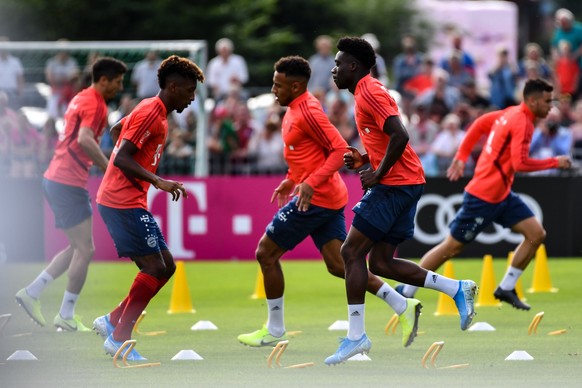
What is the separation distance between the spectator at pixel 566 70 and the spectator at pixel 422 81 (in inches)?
86.7

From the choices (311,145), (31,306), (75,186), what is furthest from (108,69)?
(31,306)

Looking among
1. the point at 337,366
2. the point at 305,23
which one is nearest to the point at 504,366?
the point at 337,366

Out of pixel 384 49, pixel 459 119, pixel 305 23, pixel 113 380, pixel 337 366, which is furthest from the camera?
pixel 384 49

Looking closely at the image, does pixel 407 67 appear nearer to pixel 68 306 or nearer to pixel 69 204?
pixel 69 204

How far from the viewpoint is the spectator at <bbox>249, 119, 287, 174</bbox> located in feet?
70.8

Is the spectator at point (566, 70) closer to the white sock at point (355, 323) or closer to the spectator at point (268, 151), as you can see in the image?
the spectator at point (268, 151)

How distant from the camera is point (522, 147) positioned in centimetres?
1318

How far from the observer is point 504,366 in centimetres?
965

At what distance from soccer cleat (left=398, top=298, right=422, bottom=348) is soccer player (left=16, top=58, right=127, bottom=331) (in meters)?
3.25

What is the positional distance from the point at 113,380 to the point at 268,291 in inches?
93.1

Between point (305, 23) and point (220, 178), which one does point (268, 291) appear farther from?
point (305, 23)

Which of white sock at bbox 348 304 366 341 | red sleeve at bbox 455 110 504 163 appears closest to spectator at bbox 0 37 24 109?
red sleeve at bbox 455 110 504 163

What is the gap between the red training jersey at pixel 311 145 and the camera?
1109cm

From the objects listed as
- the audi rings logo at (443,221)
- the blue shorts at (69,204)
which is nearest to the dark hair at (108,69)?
the blue shorts at (69,204)
